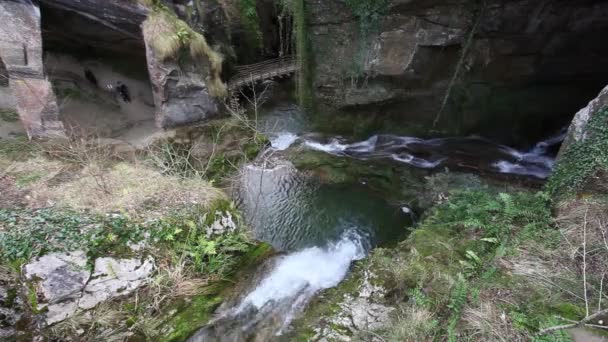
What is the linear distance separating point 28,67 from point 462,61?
37.2ft

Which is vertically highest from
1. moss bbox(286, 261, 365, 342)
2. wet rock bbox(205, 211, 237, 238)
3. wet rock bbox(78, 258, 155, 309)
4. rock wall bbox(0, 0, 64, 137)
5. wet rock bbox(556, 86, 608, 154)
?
rock wall bbox(0, 0, 64, 137)

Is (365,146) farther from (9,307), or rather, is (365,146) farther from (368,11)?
(9,307)

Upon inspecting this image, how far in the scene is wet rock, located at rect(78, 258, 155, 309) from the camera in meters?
4.10

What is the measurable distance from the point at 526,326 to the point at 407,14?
778cm

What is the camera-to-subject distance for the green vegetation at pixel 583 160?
5184 mm

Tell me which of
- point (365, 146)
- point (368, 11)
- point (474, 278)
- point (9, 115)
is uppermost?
point (368, 11)

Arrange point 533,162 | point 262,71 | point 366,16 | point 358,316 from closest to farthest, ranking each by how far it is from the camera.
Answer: point 358,316 < point 366,16 < point 533,162 < point 262,71

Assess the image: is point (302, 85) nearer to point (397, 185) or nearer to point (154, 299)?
point (397, 185)

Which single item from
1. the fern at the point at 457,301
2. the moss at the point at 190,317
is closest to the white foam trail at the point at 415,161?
the fern at the point at 457,301

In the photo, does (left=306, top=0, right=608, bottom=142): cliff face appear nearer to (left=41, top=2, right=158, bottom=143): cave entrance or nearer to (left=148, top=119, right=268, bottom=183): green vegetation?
(left=148, top=119, right=268, bottom=183): green vegetation

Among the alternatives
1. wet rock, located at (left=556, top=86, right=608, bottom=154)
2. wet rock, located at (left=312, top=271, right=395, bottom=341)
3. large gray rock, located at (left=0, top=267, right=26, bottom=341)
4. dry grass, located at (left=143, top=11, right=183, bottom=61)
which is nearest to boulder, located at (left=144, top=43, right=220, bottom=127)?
dry grass, located at (left=143, top=11, right=183, bottom=61)

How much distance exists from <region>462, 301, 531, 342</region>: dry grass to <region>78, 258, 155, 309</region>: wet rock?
435cm

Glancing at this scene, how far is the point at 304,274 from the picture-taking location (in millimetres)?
6367

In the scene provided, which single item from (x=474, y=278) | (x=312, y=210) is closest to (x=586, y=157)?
(x=474, y=278)
